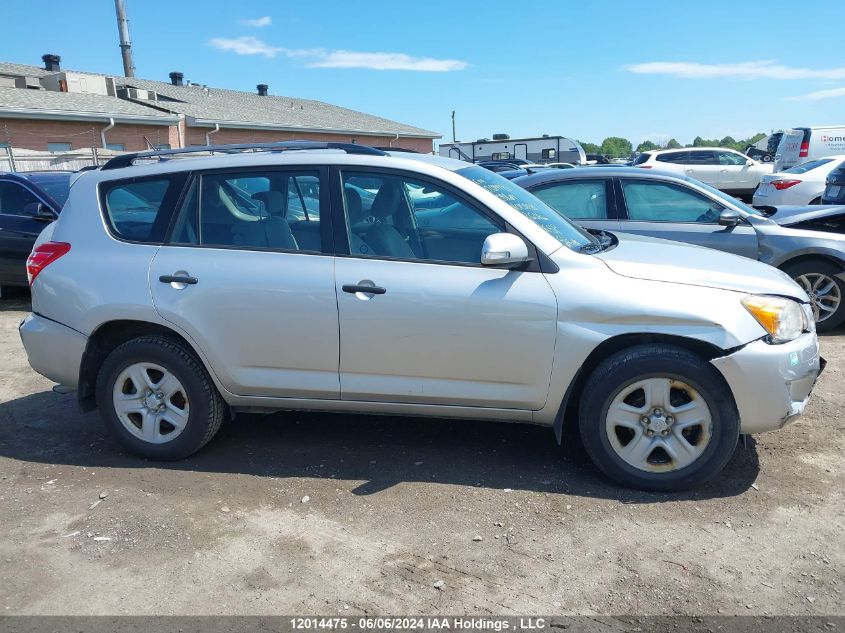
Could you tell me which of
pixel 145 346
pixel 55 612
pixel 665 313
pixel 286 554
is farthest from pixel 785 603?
pixel 145 346

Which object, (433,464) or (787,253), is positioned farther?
(787,253)

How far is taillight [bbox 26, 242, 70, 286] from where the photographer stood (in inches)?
174

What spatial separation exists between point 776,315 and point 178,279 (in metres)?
3.27

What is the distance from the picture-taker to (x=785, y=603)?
116 inches

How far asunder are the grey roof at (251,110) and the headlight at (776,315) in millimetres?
26086

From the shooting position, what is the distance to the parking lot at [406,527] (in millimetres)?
3047

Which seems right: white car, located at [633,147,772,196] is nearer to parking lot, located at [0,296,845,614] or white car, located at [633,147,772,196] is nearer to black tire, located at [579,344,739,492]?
parking lot, located at [0,296,845,614]

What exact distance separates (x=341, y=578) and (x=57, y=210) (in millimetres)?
7819

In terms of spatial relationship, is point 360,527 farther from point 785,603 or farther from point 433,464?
point 785,603

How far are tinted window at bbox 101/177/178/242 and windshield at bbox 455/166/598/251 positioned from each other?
177 centimetres

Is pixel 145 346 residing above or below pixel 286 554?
above

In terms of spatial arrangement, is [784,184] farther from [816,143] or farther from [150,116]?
[150,116]

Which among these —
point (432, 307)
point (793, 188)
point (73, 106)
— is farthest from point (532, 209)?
point (73, 106)

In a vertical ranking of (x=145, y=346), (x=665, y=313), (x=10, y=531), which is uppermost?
(x=665, y=313)
